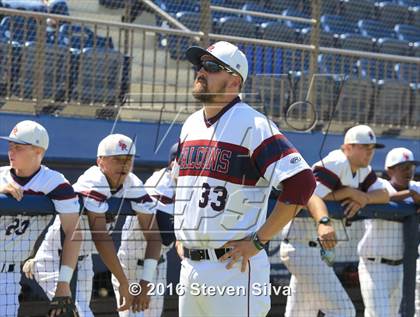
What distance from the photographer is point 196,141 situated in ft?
14.2

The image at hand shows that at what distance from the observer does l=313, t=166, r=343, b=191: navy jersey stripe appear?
627 centimetres

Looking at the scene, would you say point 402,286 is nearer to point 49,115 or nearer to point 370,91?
point 49,115

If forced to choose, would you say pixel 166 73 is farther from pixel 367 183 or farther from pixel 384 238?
pixel 384 238

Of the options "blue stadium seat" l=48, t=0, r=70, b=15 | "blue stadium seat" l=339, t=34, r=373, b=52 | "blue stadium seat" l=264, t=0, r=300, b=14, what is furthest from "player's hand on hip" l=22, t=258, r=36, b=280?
"blue stadium seat" l=339, t=34, r=373, b=52

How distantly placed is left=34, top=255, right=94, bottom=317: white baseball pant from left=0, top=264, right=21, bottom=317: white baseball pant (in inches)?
17.1

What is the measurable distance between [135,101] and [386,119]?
11.2 feet

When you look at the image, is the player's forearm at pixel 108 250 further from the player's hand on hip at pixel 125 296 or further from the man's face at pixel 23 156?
the man's face at pixel 23 156

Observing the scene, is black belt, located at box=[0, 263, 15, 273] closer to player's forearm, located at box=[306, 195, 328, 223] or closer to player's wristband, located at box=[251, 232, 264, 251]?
player's wristband, located at box=[251, 232, 264, 251]

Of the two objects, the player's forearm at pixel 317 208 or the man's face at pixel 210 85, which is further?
the player's forearm at pixel 317 208

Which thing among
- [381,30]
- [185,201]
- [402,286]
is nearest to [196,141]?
[185,201]

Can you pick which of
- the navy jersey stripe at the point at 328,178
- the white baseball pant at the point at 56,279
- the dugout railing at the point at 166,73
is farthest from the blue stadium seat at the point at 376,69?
the white baseball pant at the point at 56,279

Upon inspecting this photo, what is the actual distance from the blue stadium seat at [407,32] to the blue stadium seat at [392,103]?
2.05 m

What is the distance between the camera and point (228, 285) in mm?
4195

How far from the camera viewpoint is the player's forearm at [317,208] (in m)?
5.85
